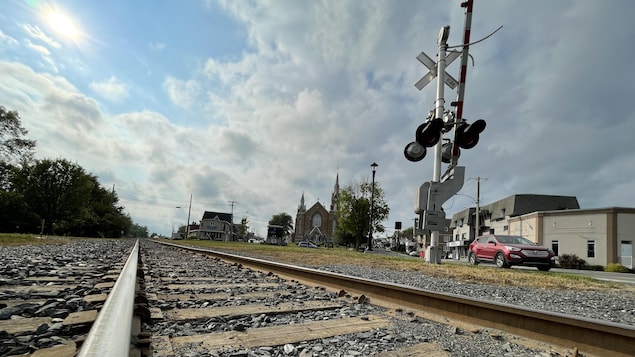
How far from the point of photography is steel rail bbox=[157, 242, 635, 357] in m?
2.14

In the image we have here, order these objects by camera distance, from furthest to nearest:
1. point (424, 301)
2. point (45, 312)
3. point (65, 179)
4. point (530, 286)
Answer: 1. point (65, 179)
2. point (530, 286)
3. point (424, 301)
4. point (45, 312)

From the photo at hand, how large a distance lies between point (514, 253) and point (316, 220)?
111 meters

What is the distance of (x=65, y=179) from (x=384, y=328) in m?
61.5

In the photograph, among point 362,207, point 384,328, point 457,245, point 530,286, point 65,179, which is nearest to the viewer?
point 384,328

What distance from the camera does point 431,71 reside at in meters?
13.5

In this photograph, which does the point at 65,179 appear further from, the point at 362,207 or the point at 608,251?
the point at 608,251

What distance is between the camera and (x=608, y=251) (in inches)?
1326

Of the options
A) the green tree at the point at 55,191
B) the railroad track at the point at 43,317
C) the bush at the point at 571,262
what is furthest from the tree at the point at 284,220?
the railroad track at the point at 43,317

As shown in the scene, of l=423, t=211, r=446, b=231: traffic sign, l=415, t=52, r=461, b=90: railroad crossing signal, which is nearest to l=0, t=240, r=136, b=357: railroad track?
l=423, t=211, r=446, b=231: traffic sign

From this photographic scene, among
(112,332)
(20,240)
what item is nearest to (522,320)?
(112,332)

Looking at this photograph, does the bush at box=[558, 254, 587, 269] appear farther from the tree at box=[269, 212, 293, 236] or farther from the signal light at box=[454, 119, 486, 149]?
the tree at box=[269, 212, 293, 236]

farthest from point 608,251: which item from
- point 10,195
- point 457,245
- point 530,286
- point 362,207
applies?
point 10,195

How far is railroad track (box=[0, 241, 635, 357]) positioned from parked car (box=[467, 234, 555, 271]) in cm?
1033

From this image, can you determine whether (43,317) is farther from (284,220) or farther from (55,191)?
(284,220)
